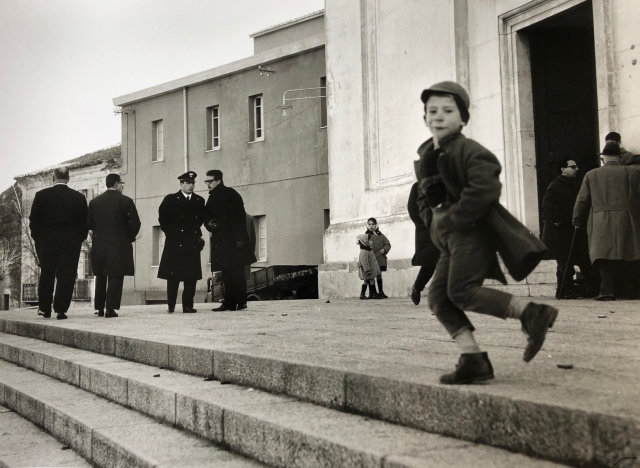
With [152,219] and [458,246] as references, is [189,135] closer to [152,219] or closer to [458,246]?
[152,219]

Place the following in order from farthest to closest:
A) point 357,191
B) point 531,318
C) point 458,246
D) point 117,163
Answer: point 117,163 < point 357,191 < point 458,246 < point 531,318

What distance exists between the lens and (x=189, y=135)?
3173cm

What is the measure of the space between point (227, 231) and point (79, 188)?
31766 millimetres

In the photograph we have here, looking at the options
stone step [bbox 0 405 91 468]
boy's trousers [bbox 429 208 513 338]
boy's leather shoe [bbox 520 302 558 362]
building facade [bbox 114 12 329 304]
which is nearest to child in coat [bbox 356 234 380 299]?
stone step [bbox 0 405 91 468]

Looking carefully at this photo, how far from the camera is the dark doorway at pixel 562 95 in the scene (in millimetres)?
12570

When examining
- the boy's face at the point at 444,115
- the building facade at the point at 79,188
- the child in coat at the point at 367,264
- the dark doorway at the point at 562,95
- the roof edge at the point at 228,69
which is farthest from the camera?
the building facade at the point at 79,188

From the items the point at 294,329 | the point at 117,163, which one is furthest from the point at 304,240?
the point at 294,329

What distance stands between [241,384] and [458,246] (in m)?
2.04

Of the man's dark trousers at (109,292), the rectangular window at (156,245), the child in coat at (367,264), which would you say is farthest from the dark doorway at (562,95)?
the rectangular window at (156,245)

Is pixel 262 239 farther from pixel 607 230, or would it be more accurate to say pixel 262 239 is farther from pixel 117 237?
pixel 607 230

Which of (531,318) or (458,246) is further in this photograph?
(458,246)

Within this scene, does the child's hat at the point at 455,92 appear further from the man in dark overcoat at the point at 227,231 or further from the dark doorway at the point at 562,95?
the dark doorway at the point at 562,95

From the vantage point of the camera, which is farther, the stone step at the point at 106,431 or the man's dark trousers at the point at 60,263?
the man's dark trousers at the point at 60,263

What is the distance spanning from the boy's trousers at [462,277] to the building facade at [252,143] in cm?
2265
